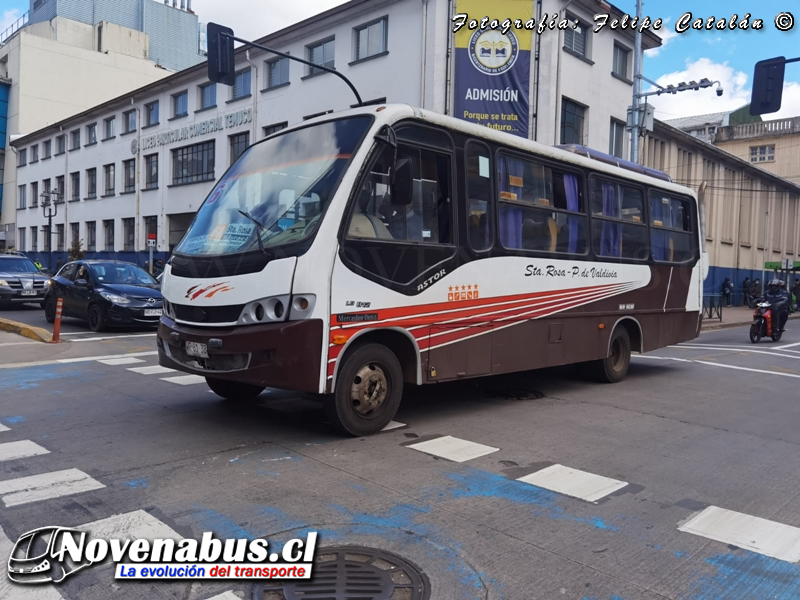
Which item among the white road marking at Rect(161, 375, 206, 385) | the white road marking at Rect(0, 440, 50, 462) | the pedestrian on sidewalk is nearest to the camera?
the white road marking at Rect(0, 440, 50, 462)

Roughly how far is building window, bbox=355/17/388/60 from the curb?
1516 centimetres

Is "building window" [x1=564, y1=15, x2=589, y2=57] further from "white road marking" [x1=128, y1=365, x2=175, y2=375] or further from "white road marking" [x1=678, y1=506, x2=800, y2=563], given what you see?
"white road marking" [x1=678, y1=506, x2=800, y2=563]

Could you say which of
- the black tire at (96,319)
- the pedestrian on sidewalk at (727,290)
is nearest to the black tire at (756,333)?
the black tire at (96,319)

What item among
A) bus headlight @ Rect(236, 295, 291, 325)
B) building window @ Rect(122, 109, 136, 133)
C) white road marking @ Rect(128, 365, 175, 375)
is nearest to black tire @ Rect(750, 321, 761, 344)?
white road marking @ Rect(128, 365, 175, 375)

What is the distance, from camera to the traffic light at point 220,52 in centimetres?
1477

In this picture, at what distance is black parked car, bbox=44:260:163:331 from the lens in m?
14.4

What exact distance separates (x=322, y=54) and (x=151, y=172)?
50.9 ft

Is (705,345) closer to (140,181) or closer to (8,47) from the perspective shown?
(140,181)

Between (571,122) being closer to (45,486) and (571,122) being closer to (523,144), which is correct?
(523,144)

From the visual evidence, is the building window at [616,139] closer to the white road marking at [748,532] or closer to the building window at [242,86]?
the building window at [242,86]

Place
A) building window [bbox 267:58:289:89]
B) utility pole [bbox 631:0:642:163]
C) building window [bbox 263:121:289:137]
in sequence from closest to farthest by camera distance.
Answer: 1. utility pole [bbox 631:0:642:163]
2. building window [bbox 263:121:289:137]
3. building window [bbox 267:58:289:89]

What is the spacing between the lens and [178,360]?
20.9 ft

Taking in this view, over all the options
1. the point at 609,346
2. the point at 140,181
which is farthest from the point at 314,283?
the point at 140,181

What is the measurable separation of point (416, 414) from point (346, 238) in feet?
7.98
